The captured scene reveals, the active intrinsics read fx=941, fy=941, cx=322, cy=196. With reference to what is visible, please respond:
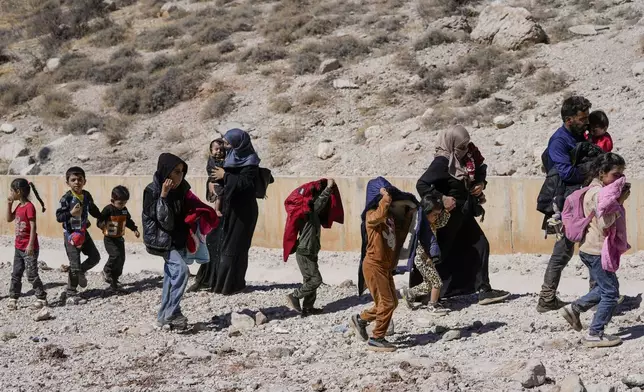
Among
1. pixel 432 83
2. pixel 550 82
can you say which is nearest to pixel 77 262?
pixel 550 82

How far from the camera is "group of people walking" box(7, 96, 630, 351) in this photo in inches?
250

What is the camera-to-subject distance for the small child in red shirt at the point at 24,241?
897 centimetres

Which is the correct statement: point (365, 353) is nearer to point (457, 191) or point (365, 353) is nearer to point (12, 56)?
point (457, 191)

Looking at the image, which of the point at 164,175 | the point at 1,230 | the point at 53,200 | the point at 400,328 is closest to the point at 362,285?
the point at 400,328

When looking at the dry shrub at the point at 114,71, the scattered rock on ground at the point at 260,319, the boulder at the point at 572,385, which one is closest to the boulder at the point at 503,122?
the scattered rock on ground at the point at 260,319

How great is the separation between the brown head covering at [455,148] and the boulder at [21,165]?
15.0 m

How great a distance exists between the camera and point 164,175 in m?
7.39

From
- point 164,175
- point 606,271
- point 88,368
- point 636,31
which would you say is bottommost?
point 88,368

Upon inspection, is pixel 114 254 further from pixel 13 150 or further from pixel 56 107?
pixel 56 107

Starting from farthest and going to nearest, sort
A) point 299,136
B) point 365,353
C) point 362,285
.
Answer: point 299,136
point 362,285
point 365,353

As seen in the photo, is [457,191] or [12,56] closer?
[457,191]

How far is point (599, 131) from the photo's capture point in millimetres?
7273

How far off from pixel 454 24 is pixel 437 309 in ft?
Answer: 53.9

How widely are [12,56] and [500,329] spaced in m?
26.3
